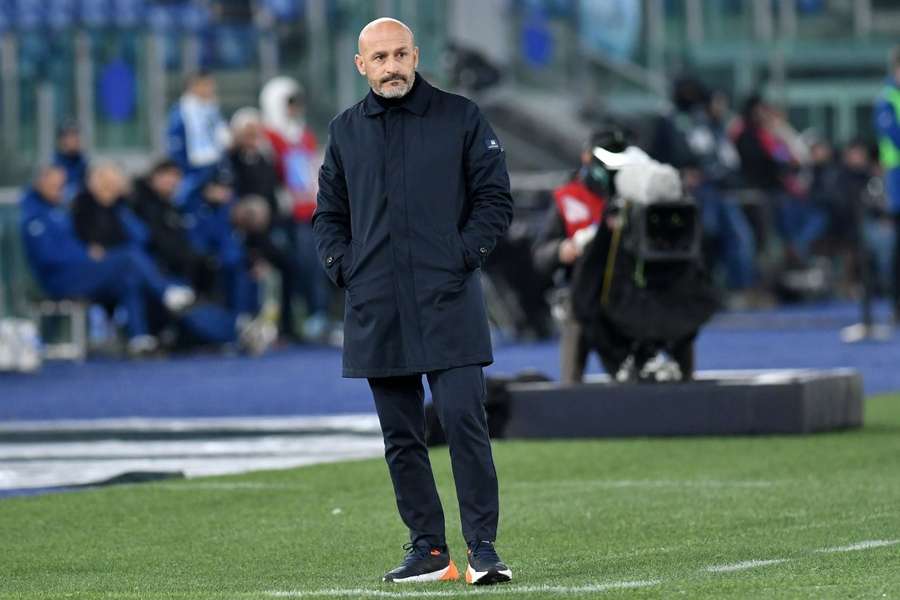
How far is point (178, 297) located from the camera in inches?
891

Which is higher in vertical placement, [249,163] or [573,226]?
[573,226]

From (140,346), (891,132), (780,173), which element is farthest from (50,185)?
(780,173)

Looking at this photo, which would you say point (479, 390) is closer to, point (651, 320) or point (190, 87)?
point (651, 320)

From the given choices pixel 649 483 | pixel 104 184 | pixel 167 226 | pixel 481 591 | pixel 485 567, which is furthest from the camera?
pixel 167 226

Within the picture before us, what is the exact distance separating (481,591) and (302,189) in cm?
1721

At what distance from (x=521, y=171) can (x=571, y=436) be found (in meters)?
21.1

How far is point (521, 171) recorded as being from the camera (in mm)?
34594

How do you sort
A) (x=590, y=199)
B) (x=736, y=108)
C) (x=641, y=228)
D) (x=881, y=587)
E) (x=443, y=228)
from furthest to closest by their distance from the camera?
(x=736, y=108)
(x=590, y=199)
(x=641, y=228)
(x=443, y=228)
(x=881, y=587)

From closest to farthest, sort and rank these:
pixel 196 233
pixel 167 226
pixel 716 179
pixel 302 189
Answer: pixel 167 226
pixel 196 233
pixel 302 189
pixel 716 179

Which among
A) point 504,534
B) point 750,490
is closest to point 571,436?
point 750,490

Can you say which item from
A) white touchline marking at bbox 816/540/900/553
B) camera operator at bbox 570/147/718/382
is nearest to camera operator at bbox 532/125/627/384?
camera operator at bbox 570/147/718/382

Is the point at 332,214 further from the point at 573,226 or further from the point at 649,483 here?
the point at 573,226

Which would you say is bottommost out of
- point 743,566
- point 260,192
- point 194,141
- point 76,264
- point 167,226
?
point 76,264

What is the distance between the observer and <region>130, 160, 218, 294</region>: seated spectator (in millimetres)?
22750
